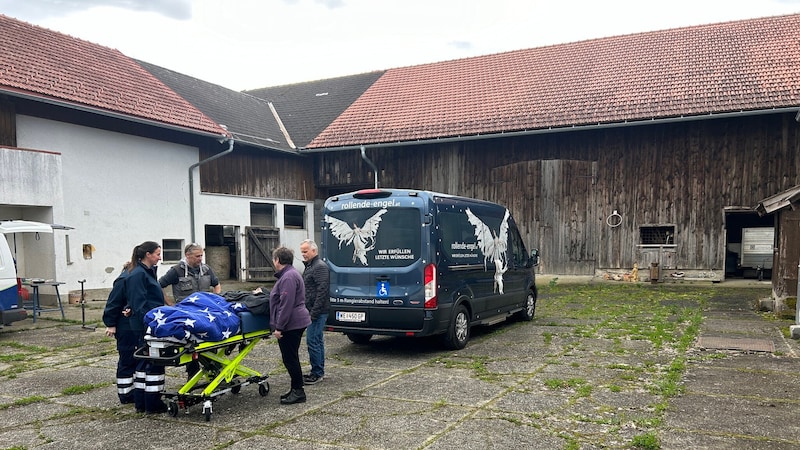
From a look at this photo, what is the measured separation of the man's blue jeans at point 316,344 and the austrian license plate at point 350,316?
136 cm

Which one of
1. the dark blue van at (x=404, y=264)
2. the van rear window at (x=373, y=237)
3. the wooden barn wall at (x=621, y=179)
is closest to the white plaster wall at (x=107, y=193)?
the wooden barn wall at (x=621, y=179)

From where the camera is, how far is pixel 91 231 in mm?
14500

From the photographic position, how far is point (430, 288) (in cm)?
757

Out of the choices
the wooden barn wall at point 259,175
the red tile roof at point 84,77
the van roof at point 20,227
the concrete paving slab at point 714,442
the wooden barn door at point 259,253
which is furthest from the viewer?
the wooden barn door at point 259,253

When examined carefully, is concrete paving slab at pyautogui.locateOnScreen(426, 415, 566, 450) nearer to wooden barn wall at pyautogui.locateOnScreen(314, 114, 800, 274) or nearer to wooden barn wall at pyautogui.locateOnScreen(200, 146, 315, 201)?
wooden barn wall at pyautogui.locateOnScreen(314, 114, 800, 274)

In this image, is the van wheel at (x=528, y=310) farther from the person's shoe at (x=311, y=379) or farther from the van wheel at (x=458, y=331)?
the person's shoe at (x=311, y=379)

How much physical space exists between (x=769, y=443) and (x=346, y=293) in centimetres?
520

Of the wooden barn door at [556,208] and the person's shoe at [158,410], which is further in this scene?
the wooden barn door at [556,208]

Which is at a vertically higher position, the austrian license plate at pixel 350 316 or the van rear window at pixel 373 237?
the van rear window at pixel 373 237

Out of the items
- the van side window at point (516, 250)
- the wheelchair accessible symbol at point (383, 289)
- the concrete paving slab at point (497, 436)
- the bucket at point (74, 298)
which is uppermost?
the van side window at point (516, 250)

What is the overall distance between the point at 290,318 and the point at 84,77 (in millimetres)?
13205

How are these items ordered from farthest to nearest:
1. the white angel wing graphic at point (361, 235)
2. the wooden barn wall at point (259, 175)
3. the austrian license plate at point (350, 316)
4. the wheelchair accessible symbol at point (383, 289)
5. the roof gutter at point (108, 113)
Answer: the wooden barn wall at point (259, 175), the roof gutter at point (108, 113), the white angel wing graphic at point (361, 235), the austrian license plate at point (350, 316), the wheelchair accessible symbol at point (383, 289)

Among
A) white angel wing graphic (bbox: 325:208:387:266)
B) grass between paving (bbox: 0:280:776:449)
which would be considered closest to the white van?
grass between paving (bbox: 0:280:776:449)

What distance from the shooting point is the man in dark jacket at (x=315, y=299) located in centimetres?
636
